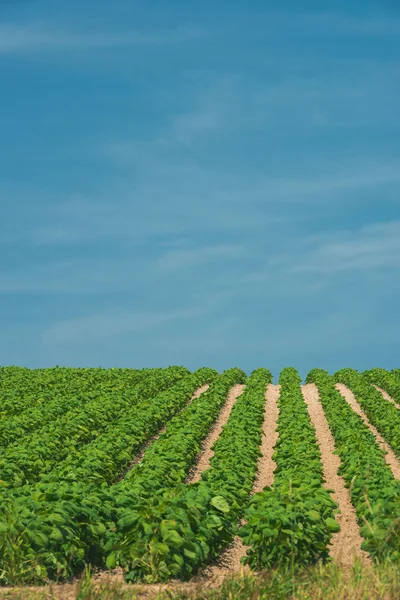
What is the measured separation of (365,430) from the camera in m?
24.2

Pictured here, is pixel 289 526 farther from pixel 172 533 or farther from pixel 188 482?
pixel 188 482

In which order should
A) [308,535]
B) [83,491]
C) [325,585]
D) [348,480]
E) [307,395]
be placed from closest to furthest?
1. [325,585]
2. [308,535]
3. [83,491]
4. [348,480]
5. [307,395]

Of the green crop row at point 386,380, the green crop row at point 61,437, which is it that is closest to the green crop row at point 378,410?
the green crop row at point 386,380

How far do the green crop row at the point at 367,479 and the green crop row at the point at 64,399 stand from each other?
10.7 m

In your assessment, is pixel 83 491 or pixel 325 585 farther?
pixel 83 491

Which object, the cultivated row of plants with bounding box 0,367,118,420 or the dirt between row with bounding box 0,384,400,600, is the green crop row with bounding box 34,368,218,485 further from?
the cultivated row of plants with bounding box 0,367,118,420

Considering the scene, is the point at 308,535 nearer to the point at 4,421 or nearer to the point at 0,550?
the point at 0,550

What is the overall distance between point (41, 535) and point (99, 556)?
→ 1.39 metres

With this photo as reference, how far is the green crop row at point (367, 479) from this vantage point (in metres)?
9.84

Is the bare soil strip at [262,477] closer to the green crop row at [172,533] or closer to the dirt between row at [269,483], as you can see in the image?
the dirt between row at [269,483]

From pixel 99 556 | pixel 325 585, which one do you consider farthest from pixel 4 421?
pixel 325 585

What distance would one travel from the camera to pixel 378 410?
28594 mm

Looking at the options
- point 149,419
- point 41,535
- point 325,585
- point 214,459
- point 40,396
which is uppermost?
point 40,396

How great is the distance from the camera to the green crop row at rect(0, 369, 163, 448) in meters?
23.8
